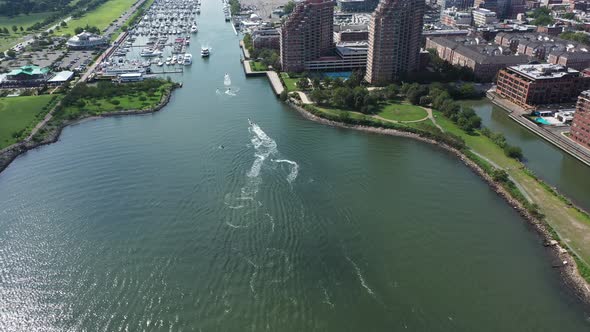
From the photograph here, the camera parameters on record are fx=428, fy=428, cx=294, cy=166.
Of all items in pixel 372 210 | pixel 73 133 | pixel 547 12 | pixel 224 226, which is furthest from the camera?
pixel 547 12

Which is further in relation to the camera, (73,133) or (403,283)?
(73,133)

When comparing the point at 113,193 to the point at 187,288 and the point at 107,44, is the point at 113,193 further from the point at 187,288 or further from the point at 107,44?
the point at 107,44

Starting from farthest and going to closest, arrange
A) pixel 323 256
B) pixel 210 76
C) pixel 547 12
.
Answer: pixel 547 12
pixel 210 76
pixel 323 256

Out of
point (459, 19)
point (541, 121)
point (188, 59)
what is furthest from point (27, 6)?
point (541, 121)

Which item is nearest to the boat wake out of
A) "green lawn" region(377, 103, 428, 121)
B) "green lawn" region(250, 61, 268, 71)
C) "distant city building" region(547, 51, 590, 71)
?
"green lawn" region(377, 103, 428, 121)

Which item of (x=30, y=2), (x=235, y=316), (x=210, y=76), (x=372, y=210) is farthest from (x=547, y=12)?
(x=30, y=2)

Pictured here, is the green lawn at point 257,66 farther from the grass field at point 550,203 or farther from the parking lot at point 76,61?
the grass field at point 550,203

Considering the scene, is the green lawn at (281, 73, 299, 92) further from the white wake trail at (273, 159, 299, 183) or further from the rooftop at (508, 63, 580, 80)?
the rooftop at (508, 63, 580, 80)
